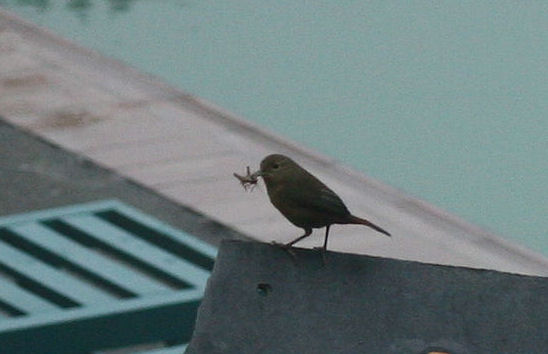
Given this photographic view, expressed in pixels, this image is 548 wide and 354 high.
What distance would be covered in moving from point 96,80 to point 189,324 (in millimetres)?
2791

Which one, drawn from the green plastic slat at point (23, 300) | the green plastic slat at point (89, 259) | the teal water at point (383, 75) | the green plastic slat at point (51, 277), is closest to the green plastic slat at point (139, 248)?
the green plastic slat at point (89, 259)

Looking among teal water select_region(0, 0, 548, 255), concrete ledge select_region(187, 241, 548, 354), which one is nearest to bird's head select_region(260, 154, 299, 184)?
concrete ledge select_region(187, 241, 548, 354)

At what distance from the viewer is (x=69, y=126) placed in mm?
6094

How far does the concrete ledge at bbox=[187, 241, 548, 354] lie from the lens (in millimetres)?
2115

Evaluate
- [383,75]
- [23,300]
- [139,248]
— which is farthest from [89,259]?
[383,75]

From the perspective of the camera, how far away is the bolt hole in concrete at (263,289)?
217 centimetres

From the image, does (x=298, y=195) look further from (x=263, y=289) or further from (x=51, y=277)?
(x=51, y=277)

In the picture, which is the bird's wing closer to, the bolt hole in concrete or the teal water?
the bolt hole in concrete

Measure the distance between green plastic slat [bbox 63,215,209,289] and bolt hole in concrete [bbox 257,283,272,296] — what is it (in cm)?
205

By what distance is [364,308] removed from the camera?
2.15m

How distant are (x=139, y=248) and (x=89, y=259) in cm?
16

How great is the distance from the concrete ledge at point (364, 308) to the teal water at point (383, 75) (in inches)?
152

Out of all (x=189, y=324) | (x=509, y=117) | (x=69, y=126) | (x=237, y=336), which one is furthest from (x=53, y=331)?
(x=509, y=117)

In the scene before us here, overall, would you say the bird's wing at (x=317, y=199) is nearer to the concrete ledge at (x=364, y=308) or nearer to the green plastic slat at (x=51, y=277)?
the concrete ledge at (x=364, y=308)
